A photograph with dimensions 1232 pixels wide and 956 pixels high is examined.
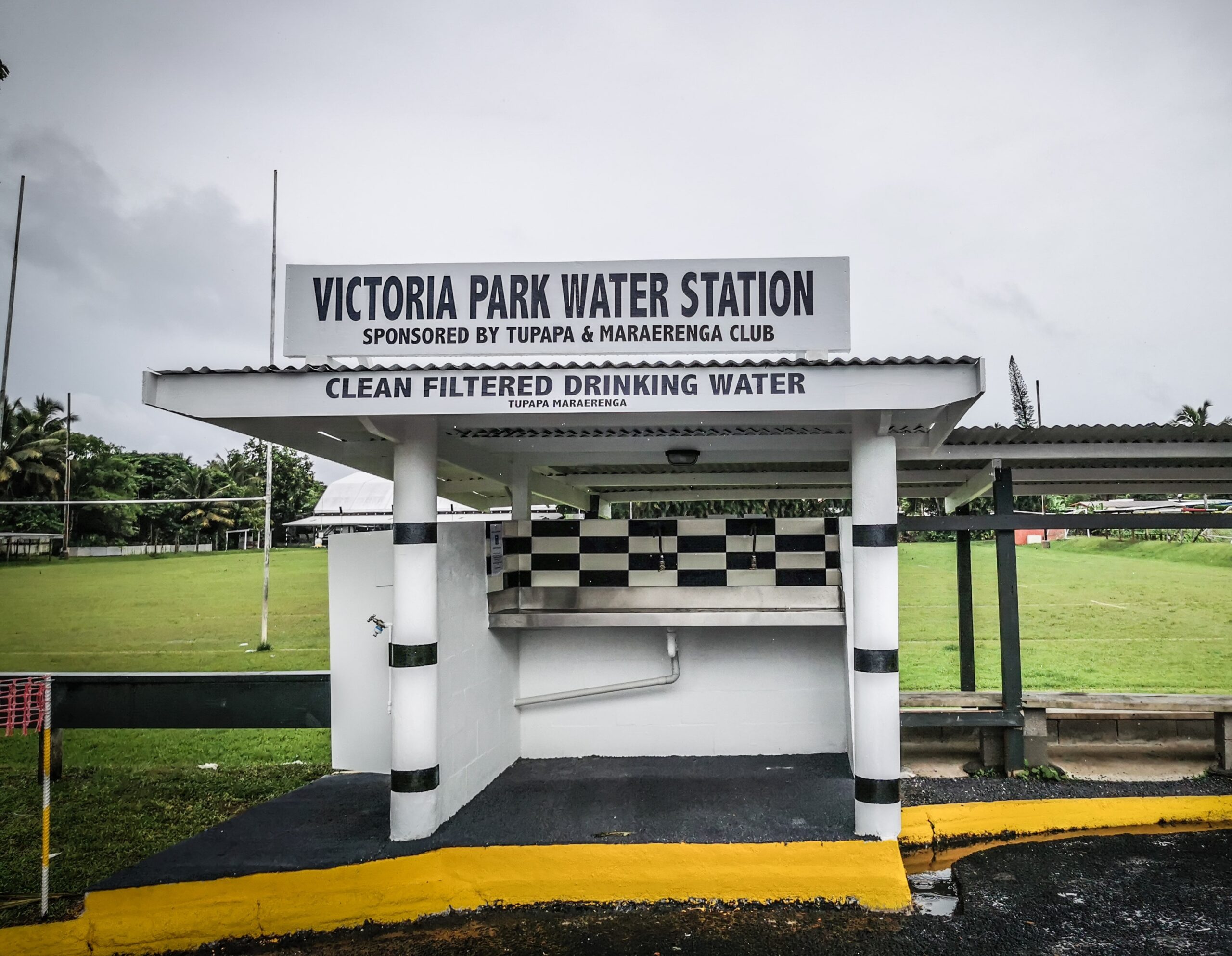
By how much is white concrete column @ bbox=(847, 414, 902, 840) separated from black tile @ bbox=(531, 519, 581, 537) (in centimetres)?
200

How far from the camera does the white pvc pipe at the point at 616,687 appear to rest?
17.1ft

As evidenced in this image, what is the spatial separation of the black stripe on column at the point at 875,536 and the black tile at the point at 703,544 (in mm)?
1376

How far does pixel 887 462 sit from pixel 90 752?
946 cm

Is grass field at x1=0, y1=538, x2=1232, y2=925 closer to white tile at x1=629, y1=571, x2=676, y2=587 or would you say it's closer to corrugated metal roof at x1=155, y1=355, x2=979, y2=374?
corrugated metal roof at x1=155, y1=355, x2=979, y2=374

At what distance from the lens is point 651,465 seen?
6340 millimetres

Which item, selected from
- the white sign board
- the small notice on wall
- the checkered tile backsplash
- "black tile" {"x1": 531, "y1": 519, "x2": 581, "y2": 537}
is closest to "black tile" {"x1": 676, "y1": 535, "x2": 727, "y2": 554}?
the checkered tile backsplash

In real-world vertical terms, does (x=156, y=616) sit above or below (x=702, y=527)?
below

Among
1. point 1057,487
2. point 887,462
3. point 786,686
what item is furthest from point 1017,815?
point 1057,487

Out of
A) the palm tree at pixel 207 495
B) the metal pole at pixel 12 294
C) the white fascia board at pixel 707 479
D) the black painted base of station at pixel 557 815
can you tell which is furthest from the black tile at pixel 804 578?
the palm tree at pixel 207 495

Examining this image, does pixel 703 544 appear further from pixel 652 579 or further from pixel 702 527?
pixel 652 579

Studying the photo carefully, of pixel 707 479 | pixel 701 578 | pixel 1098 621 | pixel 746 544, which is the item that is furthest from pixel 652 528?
pixel 1098 621

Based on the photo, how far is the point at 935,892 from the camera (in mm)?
3580

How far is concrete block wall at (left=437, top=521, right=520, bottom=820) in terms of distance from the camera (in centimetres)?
410

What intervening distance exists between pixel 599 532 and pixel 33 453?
1362 inches
